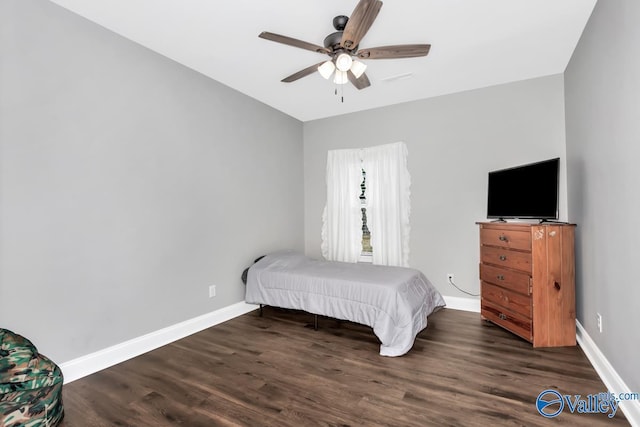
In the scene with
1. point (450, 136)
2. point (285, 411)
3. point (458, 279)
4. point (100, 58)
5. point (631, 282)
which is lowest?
point (285, 411)

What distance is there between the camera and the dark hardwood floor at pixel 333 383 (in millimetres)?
1794

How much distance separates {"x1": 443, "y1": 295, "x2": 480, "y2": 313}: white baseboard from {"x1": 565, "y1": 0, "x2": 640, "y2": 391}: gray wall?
→ 40.8 inches

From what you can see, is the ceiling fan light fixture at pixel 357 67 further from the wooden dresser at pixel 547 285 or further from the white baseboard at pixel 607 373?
the white baseboard at pixel 607 373

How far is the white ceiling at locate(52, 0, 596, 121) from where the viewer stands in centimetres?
221

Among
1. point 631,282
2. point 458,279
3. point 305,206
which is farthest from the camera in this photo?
point 305,206

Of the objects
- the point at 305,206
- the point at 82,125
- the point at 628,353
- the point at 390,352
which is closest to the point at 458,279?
the point at 390,352

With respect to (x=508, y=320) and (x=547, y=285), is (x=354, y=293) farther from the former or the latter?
(x=547, y=285)


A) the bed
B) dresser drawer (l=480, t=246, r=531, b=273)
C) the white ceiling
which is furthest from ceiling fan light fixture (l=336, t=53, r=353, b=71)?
dresser drawer (l=480, t=246, r=531, b=273)

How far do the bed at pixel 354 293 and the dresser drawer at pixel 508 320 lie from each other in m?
0.48

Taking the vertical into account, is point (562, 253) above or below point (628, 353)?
above

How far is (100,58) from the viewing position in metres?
2.45

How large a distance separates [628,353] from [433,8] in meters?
2.52

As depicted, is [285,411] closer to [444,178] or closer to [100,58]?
[100,58]

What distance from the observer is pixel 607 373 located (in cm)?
206
